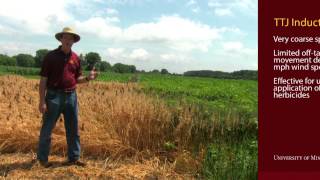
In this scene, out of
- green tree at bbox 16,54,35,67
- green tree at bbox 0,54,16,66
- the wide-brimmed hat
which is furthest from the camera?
Result: green tree at bbox 0,54,16,66

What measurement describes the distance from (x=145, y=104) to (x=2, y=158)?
8.00 feet

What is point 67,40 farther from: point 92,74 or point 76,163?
point 76,163

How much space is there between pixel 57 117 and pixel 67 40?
1.11 m

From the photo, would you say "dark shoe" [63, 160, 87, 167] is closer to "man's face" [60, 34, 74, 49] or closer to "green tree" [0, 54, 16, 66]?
"man's face" [60, 34, 74, 49]

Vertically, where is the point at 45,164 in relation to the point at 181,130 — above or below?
below

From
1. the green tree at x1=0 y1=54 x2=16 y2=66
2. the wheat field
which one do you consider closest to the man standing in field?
the wheat field

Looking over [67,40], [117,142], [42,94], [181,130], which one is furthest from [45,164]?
[181,130]

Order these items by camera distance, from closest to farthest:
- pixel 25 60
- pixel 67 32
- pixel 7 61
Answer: pixel 67 32 → pixel 25 60 → pixel 7 61

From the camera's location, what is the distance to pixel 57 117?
8141 millimetres

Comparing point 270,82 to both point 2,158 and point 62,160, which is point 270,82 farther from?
point 2,158

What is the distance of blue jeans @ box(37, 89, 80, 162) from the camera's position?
801 centimetres

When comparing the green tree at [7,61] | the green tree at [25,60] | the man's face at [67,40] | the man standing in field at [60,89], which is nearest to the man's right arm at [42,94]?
the man standing in field at [60,89]

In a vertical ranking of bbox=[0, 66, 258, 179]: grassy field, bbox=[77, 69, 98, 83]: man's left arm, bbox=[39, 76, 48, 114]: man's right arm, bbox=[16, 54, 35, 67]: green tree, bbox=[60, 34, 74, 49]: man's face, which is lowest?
bbox=[0, 66, 258, 179]: grassy field

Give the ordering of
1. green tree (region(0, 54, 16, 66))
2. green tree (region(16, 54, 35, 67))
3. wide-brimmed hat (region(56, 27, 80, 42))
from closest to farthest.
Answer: wide-brimmed hat (region(56, 27, 80, 42)), green tree (region(16, 54, 35, 67)), green tree (region(0, 54, 16, 66))
